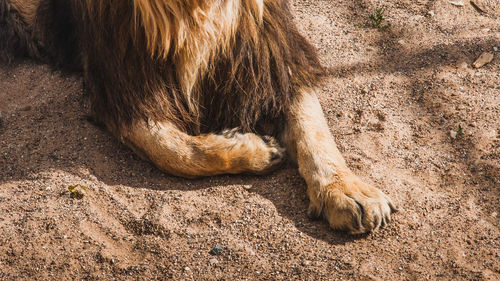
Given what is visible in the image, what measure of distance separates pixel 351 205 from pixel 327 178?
0.24 metres

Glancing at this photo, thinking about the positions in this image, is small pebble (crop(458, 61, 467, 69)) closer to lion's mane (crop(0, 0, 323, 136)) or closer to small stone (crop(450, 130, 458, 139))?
small stone (crop(450, 130, 458, 139))

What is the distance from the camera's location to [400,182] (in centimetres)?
319

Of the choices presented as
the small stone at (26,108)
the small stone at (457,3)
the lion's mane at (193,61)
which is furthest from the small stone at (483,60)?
the small stone at (26,108)

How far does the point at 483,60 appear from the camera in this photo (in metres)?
3.99

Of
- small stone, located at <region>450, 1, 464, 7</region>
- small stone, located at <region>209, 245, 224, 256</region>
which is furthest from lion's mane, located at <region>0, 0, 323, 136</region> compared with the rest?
small stone, located at <region>450, 1, 464, 7</region>

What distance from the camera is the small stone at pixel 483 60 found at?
3969 mm

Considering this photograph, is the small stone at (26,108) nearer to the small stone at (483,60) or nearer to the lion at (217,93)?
the lion at (217,93)

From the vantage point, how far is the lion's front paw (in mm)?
2842

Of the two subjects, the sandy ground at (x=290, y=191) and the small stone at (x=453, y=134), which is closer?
the sandy ground at (x=290, y=191)

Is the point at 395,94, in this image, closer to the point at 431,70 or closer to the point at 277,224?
the point at 431,70

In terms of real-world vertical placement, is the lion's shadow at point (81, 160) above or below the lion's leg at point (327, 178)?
below

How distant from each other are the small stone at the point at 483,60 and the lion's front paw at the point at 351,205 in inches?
59.8

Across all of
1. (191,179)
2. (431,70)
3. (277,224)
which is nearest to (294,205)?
(277,224)

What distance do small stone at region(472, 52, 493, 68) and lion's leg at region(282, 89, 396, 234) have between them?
1.24m
